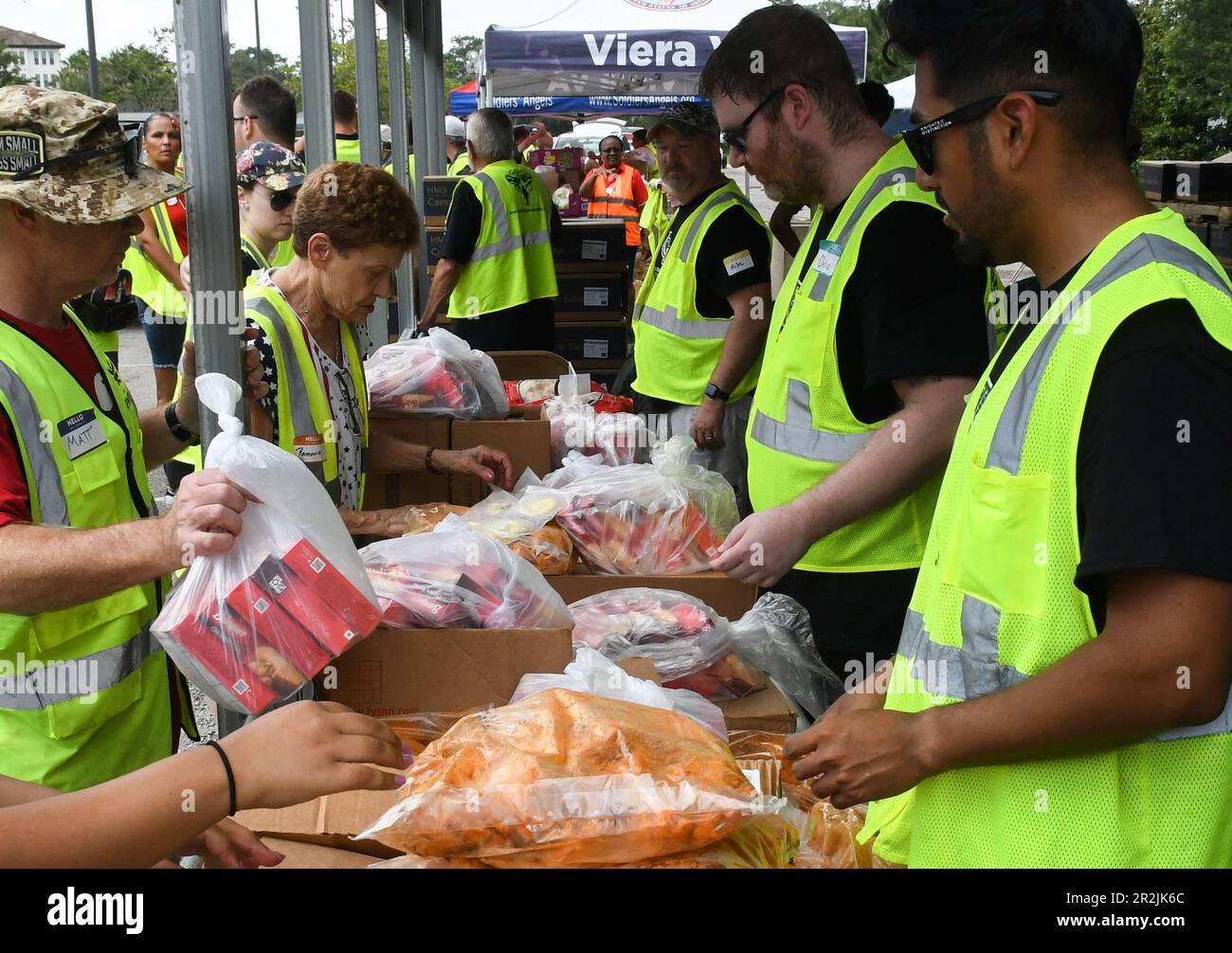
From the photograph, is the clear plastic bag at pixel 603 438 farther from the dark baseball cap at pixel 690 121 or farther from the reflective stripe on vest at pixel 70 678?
the reflective stripe on vest at pixel 70 678

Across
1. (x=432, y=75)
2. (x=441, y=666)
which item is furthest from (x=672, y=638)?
(x=432, y=75)

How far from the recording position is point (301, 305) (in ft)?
9.62

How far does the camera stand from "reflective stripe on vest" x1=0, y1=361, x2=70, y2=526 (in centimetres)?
182

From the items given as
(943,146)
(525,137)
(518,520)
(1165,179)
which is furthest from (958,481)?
(525,137)

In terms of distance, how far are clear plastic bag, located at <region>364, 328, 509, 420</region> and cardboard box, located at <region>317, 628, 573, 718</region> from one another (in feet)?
6.10

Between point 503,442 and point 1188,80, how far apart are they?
19427mm

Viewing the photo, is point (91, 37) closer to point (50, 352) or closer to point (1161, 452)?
point (50, 352)

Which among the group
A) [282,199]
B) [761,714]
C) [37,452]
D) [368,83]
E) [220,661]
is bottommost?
[761,714]

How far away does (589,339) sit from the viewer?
857cm

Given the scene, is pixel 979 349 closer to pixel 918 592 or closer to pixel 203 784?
pixel 918 592

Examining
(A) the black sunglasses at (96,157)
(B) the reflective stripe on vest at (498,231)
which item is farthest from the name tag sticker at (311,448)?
(B) the reflective stripe on vest at (498,231)

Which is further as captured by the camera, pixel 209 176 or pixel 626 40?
pixel 626 40

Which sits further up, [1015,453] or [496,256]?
[1015,453]

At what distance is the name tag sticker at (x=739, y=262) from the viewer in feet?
15.3
